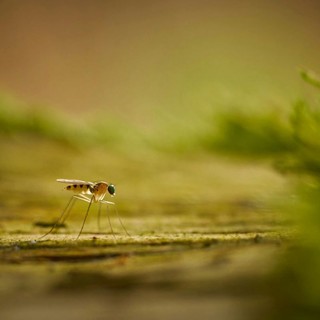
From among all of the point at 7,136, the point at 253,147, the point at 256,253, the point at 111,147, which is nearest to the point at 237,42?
the point at 111,147

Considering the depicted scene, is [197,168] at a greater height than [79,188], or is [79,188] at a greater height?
[197,168]

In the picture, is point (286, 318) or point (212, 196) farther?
point (212, 196)

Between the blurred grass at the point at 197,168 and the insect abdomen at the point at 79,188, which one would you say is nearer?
the blurred grass at the point at 197,168

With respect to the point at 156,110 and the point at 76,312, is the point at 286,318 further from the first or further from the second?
the point at 156,110

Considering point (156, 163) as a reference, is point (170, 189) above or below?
below

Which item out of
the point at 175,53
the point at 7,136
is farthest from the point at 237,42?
the point at 7,136

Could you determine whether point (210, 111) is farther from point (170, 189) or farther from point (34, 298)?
point (34, 298)

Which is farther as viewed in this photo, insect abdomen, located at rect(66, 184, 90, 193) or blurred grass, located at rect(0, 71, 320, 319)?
insect abdomen, located at rect(66, 184, 90, 193)

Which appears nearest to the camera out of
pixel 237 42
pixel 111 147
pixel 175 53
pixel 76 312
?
pixel 76 312

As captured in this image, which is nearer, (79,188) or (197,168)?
(79,188)

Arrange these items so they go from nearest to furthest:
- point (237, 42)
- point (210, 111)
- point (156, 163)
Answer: point (210, 111)
point (156, 163)
point (237, 42)

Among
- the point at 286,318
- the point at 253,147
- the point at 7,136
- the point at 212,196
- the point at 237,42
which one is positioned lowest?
the point at 286,318
